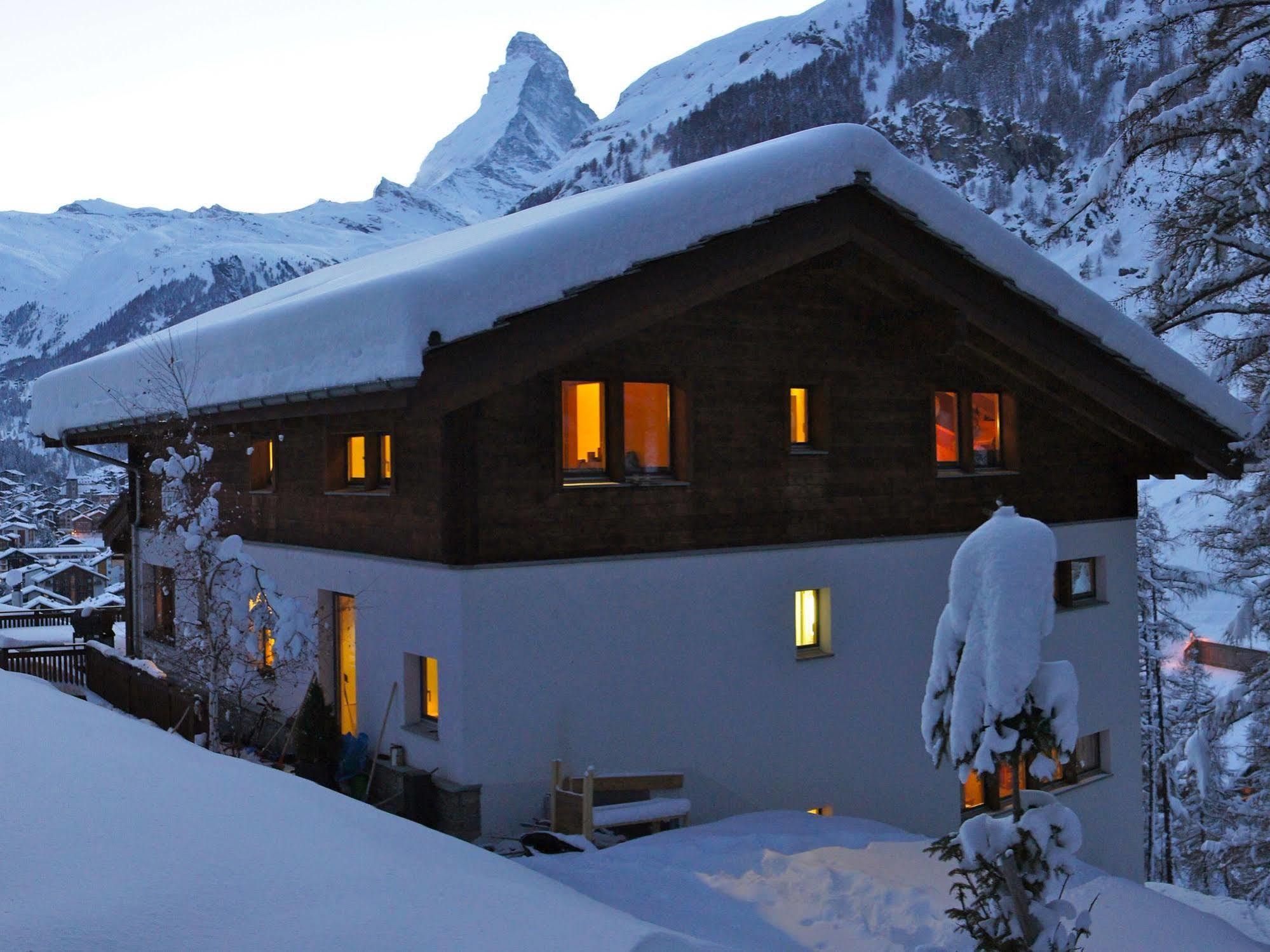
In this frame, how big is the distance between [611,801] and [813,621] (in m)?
3.32

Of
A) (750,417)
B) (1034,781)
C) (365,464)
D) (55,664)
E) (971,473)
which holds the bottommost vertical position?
(1034,781)

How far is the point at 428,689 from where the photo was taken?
11625 millimetres

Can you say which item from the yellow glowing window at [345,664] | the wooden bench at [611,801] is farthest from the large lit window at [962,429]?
the yellow glowing window at [345,664]

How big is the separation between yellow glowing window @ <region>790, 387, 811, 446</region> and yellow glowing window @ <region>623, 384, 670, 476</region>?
5.98ft

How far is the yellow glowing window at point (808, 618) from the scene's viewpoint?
12.8 m

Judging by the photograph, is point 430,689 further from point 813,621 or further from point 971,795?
point 971,795

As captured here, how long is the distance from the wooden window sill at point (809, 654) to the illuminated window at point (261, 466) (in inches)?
290

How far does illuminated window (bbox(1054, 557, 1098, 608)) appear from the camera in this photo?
51.0 ft

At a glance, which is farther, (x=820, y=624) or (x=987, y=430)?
(x=987, y=430)

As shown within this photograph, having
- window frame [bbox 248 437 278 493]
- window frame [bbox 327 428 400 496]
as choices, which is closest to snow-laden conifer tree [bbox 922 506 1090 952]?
window frame [bbox 327 428 400 496]

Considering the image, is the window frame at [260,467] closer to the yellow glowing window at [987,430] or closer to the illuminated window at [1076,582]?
the yellow glowing window at [987,430]

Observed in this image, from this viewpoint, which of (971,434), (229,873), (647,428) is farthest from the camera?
(971,434)

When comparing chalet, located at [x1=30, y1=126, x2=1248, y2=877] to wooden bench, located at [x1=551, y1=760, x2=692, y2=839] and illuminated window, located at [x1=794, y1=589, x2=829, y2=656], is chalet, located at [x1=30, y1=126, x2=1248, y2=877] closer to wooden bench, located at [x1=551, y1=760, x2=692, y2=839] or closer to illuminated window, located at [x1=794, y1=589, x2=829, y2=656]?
illuminated window, located at [x1=794, y1=589, x2=829, y2=656]

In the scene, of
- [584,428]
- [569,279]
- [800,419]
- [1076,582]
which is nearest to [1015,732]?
[569,279]
